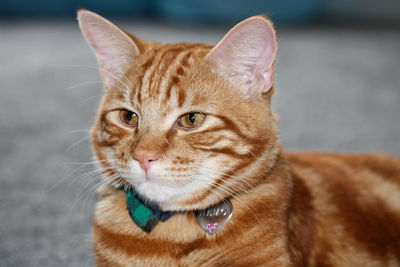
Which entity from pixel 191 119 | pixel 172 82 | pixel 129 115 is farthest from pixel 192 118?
pixel 129 115

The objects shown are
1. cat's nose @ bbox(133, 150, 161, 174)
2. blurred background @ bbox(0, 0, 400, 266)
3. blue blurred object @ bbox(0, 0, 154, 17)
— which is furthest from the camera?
blue blurred object @ bbox(0, 0, 154, 17)

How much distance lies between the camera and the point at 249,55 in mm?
1582

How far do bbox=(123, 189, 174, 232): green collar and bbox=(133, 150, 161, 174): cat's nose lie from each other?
6.7 inches

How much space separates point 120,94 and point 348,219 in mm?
933

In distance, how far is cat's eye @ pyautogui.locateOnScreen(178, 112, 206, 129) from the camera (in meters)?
1.52

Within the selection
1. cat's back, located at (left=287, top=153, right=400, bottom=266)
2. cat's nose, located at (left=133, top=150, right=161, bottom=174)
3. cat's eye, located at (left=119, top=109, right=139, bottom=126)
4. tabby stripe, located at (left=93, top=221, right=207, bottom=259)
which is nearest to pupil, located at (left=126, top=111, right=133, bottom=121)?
cat's eye, located at (left=119, top=109, right=139, bottom=126)

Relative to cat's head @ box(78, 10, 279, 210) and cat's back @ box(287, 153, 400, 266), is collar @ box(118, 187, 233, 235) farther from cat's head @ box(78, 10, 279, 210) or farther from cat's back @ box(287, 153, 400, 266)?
cat's back @ box(287, 153, 400, 266)

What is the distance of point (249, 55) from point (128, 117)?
18.4 inches

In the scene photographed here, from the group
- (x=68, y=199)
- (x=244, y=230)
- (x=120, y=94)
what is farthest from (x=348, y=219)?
(x=68, y=199)

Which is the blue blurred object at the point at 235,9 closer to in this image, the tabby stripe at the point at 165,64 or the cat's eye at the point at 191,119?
the tabby stripe at the point at 165,64

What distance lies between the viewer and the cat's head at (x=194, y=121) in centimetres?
145

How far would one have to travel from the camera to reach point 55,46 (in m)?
5.46

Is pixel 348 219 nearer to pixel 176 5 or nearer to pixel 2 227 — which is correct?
pixel 2 227

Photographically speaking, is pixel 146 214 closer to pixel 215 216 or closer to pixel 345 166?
pixel 215 216
